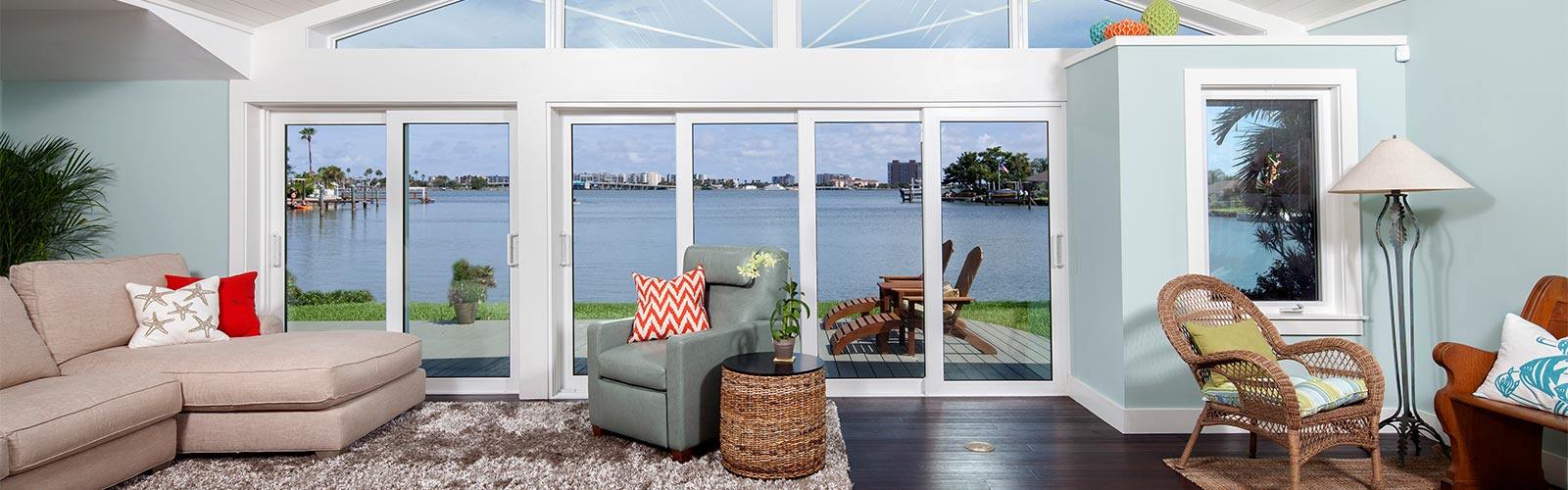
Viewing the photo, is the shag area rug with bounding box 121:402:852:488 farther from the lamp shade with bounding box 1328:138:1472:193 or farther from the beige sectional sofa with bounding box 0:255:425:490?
the lamp shade with bounding box 1328:138:1472:193

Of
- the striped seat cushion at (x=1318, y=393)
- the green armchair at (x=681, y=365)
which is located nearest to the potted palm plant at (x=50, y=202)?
the green armchair at (x=681, y=365)

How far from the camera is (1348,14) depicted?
4094mm

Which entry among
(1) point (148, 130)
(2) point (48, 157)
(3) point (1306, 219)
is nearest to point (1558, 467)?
(3) point (1306, 219)

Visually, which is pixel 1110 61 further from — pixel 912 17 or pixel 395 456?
pixel 395 456

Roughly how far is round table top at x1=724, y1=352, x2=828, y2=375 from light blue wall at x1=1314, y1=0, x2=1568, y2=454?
296 cm

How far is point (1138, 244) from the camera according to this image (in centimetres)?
382

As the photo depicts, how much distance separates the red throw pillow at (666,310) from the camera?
3.89 meters

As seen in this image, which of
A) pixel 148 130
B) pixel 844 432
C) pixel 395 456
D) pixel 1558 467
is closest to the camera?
pixel 1558 467

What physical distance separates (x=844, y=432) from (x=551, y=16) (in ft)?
9.85

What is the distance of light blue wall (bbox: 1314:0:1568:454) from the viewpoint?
313 cm

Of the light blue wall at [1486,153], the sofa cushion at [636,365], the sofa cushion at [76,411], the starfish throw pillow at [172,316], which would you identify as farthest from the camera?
the starfish throw pillow at [172,316]

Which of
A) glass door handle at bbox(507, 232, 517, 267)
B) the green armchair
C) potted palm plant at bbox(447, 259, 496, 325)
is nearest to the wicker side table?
the green armchair

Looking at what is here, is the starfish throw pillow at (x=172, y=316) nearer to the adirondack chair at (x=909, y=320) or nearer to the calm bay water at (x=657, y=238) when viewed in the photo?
the calm bay water at (x=657, y=238)

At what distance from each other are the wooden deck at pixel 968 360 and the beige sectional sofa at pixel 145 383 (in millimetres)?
1475
